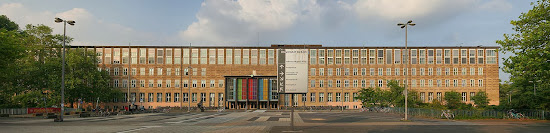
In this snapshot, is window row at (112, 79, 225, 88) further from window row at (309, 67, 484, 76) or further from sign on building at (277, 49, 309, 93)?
sign on building at (277, 49, 309, 93)

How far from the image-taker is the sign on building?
22.6 m

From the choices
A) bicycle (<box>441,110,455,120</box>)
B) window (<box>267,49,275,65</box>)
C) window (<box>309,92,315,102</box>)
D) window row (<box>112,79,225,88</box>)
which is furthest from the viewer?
window (<box>309,92,315,102</box>)

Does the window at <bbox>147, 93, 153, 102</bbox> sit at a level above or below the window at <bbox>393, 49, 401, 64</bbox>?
below

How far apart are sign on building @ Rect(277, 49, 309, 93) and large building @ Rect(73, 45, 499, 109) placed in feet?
272

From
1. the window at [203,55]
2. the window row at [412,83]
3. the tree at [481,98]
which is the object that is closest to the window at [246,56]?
the window at [203,55]

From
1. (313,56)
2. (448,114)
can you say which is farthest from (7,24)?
(448,114)

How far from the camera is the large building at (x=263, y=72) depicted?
106406mm

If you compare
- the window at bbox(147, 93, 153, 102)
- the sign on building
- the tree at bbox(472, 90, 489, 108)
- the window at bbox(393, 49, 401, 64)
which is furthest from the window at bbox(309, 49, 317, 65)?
the sign on building

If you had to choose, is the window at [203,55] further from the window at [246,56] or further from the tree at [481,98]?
the tree at [481,98]

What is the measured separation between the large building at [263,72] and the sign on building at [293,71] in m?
→ 83.1

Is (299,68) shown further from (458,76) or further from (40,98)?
(458,76)

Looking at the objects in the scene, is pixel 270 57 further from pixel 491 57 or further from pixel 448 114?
pixel 448 114

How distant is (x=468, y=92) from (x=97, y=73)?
91.9 metres

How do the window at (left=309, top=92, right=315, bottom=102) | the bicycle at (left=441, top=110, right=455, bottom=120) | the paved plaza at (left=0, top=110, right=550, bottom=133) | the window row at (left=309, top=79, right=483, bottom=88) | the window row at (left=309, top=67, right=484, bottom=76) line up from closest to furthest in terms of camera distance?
the paved plaza at (left=0, top=110, right=550, bottom=133) → the bicycle at (left=441, top=110, right=455, bottom=120) → the window row at (left=309, top=79, right=483, bottom=88) → the window row at (left=309, top=67, right=484, bottom=76) → the window at (left=309, top=92, right=315, bottom=102)
